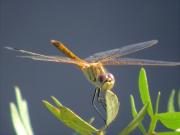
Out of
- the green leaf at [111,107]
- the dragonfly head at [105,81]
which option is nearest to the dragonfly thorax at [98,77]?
the dragonfly head at [105,81]

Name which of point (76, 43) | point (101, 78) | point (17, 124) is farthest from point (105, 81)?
point (76, 43)

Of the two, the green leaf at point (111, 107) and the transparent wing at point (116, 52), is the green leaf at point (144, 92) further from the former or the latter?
the transparent wing at point (116, 52)

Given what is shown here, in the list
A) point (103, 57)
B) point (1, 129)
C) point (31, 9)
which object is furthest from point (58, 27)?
point (103, 57)

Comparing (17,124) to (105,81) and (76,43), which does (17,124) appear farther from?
(76,43)

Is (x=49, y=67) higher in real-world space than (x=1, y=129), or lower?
higher

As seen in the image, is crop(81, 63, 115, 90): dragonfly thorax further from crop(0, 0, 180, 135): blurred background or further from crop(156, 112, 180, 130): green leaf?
crop(0, 0, 180, 135): blurred background

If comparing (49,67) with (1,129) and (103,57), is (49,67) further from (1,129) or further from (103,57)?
(103,57)
